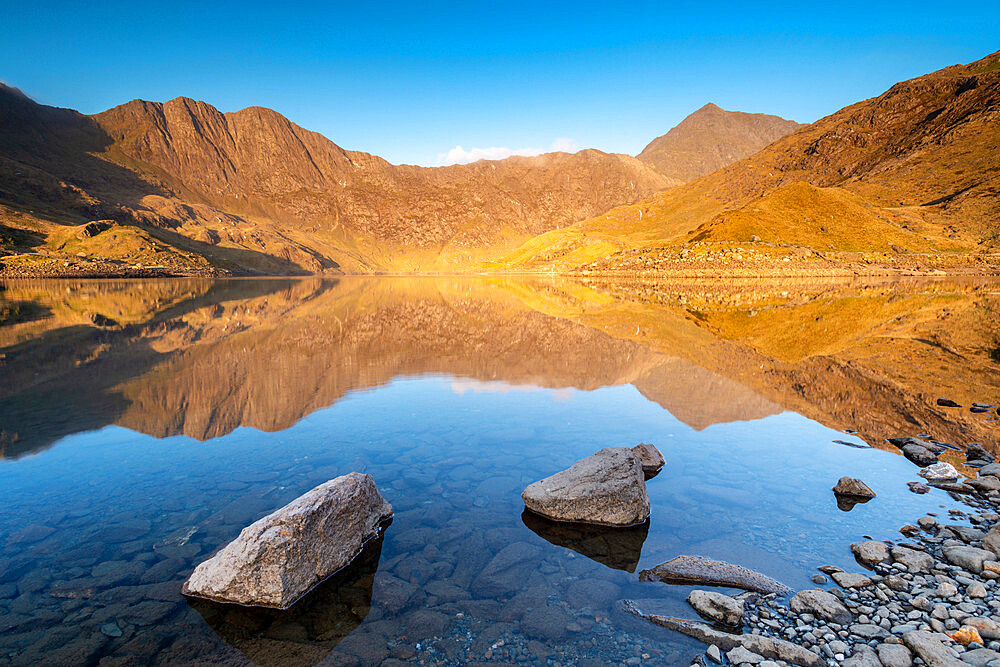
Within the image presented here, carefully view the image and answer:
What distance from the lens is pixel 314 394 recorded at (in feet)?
56.0

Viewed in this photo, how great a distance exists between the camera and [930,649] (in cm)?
515

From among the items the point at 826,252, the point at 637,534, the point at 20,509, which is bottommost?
the point at 637,534

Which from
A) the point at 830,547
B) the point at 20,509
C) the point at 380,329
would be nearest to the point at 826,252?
the point at 380,329

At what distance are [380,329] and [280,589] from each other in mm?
Result: 28245

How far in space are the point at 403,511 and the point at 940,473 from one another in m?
11.8

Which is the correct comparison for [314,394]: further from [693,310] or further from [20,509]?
[693,310]

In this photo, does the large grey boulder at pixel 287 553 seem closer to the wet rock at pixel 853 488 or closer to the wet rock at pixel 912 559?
the wet rock at pixel 912 559

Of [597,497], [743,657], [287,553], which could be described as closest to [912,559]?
[743,657]

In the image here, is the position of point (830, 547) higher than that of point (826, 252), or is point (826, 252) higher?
point (826, 252)

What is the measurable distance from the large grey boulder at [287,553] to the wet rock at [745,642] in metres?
4.55

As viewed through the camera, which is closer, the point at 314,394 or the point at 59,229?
the point at 314,394

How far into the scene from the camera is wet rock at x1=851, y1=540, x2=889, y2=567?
24.0 feet

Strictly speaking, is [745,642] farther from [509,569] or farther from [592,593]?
[509,569]

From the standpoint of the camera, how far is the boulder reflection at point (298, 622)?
568 centimetres
